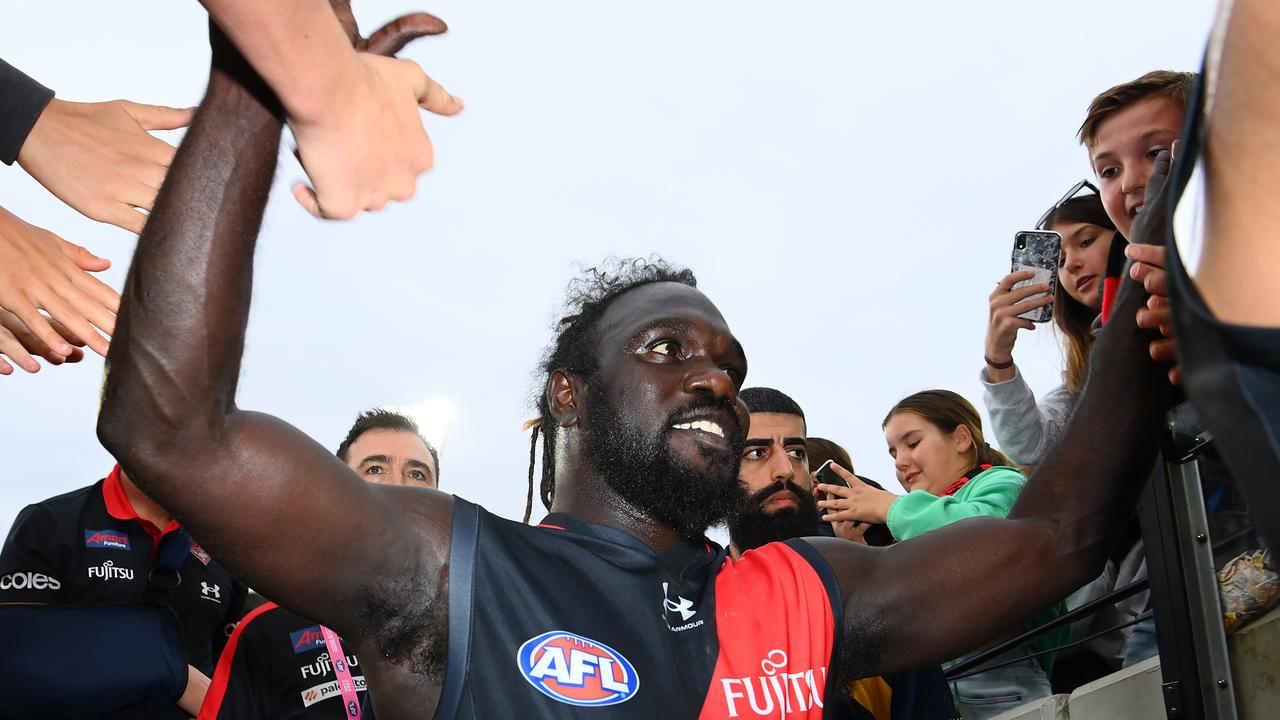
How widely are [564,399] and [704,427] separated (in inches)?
18.9

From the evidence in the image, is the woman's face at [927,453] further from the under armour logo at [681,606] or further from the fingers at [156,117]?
the fingers at [156,117]

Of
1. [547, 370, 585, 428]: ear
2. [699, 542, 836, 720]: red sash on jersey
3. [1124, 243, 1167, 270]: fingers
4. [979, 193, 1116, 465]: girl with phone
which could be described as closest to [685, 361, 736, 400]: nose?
[547, 370, 585, 428]: ear

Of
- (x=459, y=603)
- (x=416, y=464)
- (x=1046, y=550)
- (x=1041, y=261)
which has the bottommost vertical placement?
(x=459, y=603)

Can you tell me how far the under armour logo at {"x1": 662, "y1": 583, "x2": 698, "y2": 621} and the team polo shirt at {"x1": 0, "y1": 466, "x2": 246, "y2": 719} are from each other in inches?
73.8

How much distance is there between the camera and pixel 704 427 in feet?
10.0

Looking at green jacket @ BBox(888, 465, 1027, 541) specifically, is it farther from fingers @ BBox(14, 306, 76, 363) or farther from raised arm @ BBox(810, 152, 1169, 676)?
fingers @ BBox(14, 306, 76, 363)

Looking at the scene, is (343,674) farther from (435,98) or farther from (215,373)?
(435,98)

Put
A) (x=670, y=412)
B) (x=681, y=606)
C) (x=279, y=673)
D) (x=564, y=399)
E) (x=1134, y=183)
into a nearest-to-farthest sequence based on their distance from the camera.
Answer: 1. (x=681, y=606)
2. (x=670, y=412)
3. (x=564, y=399)
4. (x=1134, y=183)
5. (x=279, y=673)

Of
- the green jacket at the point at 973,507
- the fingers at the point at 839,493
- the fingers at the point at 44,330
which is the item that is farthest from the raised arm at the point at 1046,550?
the fingers at the point at 44,330

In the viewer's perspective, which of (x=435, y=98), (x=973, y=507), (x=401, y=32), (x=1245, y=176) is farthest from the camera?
(x=973, y=507)

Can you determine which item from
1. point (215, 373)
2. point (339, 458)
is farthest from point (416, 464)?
point (215, 373)

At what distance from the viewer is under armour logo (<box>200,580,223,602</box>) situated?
4.01 meters

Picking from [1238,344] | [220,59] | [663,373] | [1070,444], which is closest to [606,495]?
[663,373]

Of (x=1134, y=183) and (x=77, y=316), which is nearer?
(x=77, y=316)
